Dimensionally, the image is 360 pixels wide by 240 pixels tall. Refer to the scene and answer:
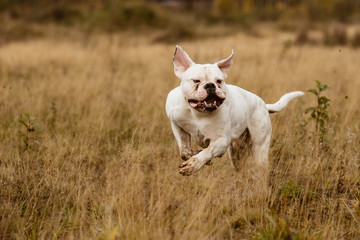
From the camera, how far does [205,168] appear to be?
387cm

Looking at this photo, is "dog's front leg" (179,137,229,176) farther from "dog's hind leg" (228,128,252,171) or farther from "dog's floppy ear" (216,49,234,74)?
"dog's hind leg" (228,128,252,171)

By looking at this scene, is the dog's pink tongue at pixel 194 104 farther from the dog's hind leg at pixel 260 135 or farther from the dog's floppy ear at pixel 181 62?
the dog's hind leg at pixel 260 135

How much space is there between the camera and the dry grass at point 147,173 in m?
2.81

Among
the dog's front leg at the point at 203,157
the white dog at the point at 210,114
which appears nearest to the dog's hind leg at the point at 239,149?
the white dog at the point at 210,114

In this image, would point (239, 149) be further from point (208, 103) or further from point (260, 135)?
point (208, 103)

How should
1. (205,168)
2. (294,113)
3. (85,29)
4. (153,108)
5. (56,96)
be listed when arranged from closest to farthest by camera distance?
(205,168) → (294,113) → (153,108) → (56,96) → (85,29)

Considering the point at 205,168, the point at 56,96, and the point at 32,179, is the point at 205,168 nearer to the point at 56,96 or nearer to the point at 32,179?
the point at 32,179

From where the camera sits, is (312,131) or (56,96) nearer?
(312,131)

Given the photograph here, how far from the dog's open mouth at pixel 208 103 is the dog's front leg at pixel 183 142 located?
470mm

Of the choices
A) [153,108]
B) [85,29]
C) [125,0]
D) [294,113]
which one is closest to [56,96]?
[153,108]

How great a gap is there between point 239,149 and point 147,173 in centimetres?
107

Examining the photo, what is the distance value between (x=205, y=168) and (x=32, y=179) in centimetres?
171

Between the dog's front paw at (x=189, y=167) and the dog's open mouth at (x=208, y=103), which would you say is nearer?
the dog's front paw at (x=189, y=167)

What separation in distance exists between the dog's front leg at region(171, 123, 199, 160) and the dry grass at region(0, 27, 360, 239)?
294 millimetres
